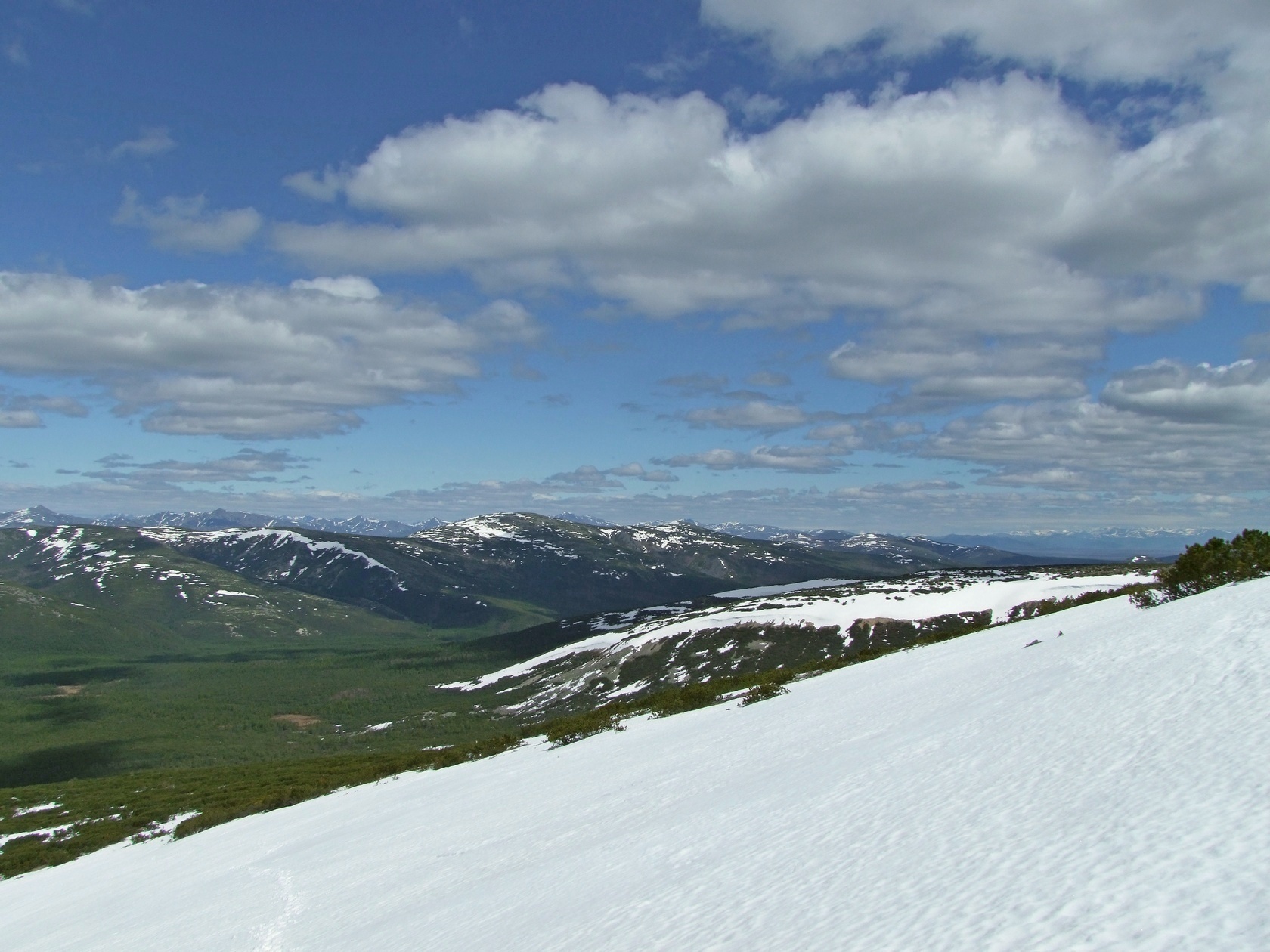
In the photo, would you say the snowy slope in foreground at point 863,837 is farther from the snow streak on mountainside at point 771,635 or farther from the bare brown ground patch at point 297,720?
the bare brown ground patch at point 297,720

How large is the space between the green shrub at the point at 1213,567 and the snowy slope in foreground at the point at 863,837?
205 inches

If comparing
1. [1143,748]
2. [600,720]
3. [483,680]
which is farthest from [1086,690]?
[483,680]

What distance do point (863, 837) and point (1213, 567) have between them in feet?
88.7

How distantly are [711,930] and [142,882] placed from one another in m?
27.1

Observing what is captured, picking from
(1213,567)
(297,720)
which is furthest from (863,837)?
(297,720)

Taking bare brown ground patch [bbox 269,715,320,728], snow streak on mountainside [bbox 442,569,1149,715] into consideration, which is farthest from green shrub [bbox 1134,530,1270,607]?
bare brown ground patch [bbox 269,715,320,728]

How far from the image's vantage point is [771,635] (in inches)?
5399

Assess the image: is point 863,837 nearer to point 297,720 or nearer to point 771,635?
point 771,635

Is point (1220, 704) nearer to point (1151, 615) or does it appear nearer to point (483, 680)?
point (1151, 615)

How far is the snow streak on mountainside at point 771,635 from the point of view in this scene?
12562 centimetres

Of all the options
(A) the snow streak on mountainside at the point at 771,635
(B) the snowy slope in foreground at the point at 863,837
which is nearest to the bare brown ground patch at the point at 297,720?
(A) the snow streak on mountainside at the point at 771,635

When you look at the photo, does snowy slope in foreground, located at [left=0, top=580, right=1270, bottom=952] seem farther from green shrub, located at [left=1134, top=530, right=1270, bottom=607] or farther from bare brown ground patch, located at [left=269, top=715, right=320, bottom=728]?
bare brown ground patch, located at [left=269, top=715, right=320, bottom=728]

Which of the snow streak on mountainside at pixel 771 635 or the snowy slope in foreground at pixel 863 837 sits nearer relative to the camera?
the snowy slope in foreground at pixel 863 837

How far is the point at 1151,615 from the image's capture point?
2141 centimetres
